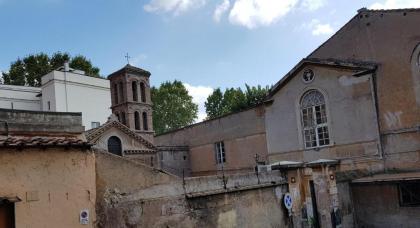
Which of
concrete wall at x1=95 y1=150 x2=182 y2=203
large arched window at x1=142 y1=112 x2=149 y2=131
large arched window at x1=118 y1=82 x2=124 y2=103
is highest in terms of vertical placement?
large arched window at x1=118 y1=82 x2=124 y2=103

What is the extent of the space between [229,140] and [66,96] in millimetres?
16533

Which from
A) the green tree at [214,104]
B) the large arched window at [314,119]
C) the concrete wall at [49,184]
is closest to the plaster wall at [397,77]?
the large arched window at [314,119]

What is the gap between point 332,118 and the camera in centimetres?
1923

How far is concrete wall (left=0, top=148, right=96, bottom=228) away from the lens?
769 centimetres

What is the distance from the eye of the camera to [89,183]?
8.59 metres

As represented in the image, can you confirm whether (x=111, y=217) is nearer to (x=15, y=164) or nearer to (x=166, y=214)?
(x=166, y=214)

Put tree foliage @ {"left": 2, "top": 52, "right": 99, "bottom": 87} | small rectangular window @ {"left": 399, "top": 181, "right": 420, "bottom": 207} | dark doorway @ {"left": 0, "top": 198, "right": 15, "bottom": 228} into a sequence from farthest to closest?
1. tree foliage @ {"left": 2, "top": 52, "right": 99, "bottom": 87}
2. small rectangular window @ {"left": 399, "top": 181, "right": 420, "bottom": 207}
3. dark doorway @ {"left": 0, "top": 198, "right": 15, "bottom": 228}

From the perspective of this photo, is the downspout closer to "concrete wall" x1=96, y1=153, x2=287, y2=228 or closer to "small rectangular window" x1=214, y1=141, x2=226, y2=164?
"concrete wall" x1=96, y1=153, x2=287, y2=228

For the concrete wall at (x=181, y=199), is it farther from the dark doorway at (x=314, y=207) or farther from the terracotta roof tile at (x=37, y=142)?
the dark doorway at (x=314, y=207)

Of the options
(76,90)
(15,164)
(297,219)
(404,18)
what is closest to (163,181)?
(15,164)

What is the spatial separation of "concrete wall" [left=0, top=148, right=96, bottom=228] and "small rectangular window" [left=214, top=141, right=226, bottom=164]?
20168 mm

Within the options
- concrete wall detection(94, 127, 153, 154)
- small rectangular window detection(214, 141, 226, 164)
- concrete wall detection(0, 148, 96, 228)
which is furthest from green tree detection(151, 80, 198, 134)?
concrete wall detection(0, 148, 96, 228)

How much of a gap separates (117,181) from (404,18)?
564 inches

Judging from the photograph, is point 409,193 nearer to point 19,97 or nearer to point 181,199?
point 181,199
